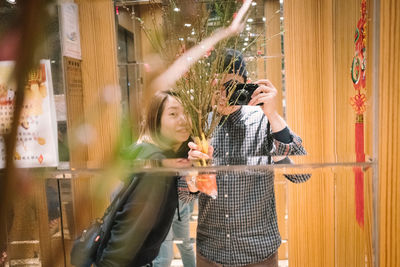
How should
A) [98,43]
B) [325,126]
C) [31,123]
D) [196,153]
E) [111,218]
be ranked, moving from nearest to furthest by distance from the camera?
[31,123] → [111,218] → [196,153] → [98,43] → [325,126]

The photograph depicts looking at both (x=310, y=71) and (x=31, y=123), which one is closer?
(x=31, y=123)

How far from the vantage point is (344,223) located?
649mm

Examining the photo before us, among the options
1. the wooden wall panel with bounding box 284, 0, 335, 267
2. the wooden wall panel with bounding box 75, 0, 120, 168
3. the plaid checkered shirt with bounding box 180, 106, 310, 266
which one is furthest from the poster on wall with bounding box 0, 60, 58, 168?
the wooden wall panel with bounding box 284, 0, 335, 267

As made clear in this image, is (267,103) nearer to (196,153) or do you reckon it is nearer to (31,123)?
(196,153)

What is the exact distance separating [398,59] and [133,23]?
0.73m

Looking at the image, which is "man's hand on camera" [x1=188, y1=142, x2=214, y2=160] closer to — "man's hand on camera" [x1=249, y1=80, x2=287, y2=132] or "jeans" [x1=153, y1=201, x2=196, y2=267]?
"jeans" [x1=153, y1=201, x2=196, y2=267]

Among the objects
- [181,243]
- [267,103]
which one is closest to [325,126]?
[267,103]

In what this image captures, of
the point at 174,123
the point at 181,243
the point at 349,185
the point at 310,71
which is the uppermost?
the point at 310,71

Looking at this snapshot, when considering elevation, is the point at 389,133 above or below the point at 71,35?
below

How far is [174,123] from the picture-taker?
74 centimetres

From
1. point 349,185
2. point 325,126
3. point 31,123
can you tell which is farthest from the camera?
point 325,126

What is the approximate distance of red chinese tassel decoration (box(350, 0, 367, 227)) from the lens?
609 mm

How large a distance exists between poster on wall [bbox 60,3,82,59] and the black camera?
0.44 meters

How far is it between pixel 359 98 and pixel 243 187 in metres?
0.34
